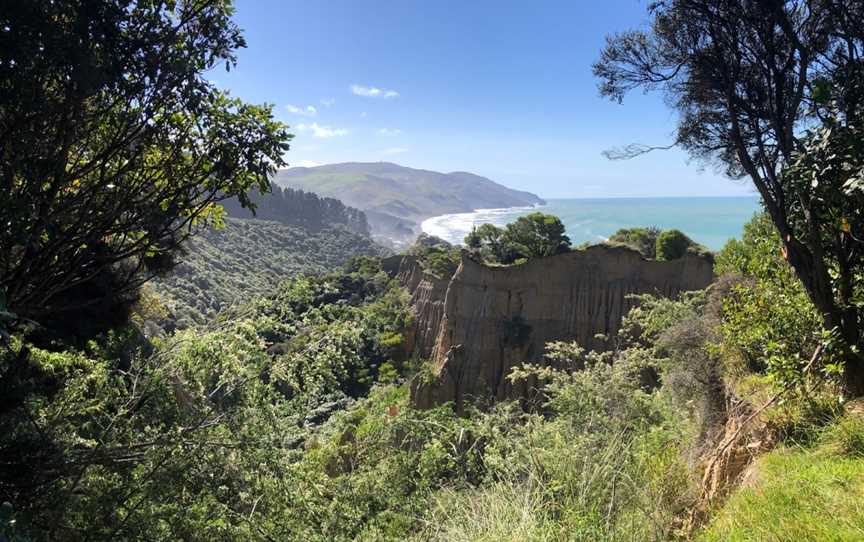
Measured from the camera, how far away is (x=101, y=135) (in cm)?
398

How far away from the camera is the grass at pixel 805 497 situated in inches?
111

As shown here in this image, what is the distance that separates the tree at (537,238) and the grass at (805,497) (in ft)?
76.7

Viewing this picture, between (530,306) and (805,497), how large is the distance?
21.7 meters

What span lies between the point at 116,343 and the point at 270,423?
82.8 inches

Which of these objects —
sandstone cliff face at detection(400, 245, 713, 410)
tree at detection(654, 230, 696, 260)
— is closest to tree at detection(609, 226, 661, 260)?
tree at detection(654, 230, 696, 260)

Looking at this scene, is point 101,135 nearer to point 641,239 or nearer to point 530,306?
point 530,306

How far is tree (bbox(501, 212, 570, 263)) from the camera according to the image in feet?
90.7

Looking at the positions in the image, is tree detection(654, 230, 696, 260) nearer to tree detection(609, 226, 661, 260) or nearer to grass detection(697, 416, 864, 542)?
tree detection(609, 226, 661, 260)

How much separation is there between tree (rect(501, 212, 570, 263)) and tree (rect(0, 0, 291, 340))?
24.3m

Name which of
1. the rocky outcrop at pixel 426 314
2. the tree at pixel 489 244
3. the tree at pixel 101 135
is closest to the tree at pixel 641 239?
the tree at pixel 489 244

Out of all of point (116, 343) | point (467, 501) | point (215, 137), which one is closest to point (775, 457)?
point (467, 501)

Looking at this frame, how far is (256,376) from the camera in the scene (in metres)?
4.85

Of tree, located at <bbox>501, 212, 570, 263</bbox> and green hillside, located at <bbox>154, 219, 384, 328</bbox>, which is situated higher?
tree, located at <bbox>501, 212, 570, 263</bbox>

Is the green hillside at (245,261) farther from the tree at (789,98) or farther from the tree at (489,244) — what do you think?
the tree at (789,98)
